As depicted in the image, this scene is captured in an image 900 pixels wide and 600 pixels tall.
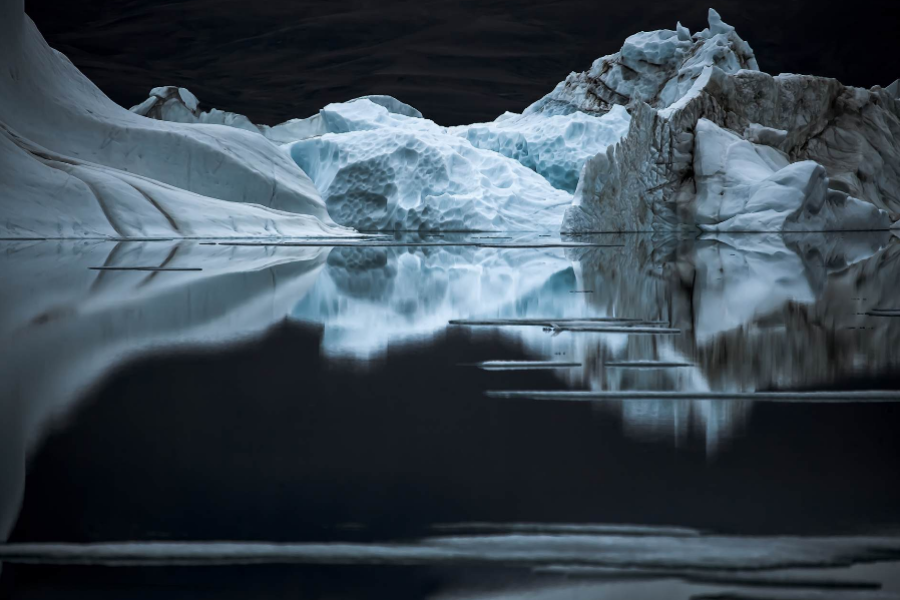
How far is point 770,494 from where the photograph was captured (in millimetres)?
1344

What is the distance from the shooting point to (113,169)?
1307 cm

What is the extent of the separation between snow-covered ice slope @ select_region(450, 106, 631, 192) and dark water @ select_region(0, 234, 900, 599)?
18718 mm

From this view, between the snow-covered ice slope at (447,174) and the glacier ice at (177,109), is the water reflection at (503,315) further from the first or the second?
the glacier ice at (177,109)

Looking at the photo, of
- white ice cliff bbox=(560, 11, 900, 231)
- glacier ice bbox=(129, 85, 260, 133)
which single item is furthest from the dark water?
glacier ice bbox=(129, 85, 260, 133)

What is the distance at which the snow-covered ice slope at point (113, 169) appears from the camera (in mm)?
11250

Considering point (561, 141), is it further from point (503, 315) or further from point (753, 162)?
point (503, 315)

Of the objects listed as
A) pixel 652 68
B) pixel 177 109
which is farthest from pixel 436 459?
pixel 177 109

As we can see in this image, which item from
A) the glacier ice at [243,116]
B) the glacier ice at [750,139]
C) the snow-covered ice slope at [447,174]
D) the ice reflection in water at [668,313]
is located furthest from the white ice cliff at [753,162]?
the glacier ice at [243,116]

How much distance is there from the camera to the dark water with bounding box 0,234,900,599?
3.59 ft

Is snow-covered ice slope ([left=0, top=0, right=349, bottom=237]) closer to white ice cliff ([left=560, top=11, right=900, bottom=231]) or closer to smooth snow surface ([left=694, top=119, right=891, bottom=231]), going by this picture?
white ice cliff ([left=560, top=11, right=900, bottom=231])

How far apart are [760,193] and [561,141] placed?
8972 millimetres

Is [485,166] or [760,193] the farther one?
[485,166]

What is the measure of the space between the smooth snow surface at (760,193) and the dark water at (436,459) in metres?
10.7

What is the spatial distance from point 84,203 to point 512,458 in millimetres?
11177
